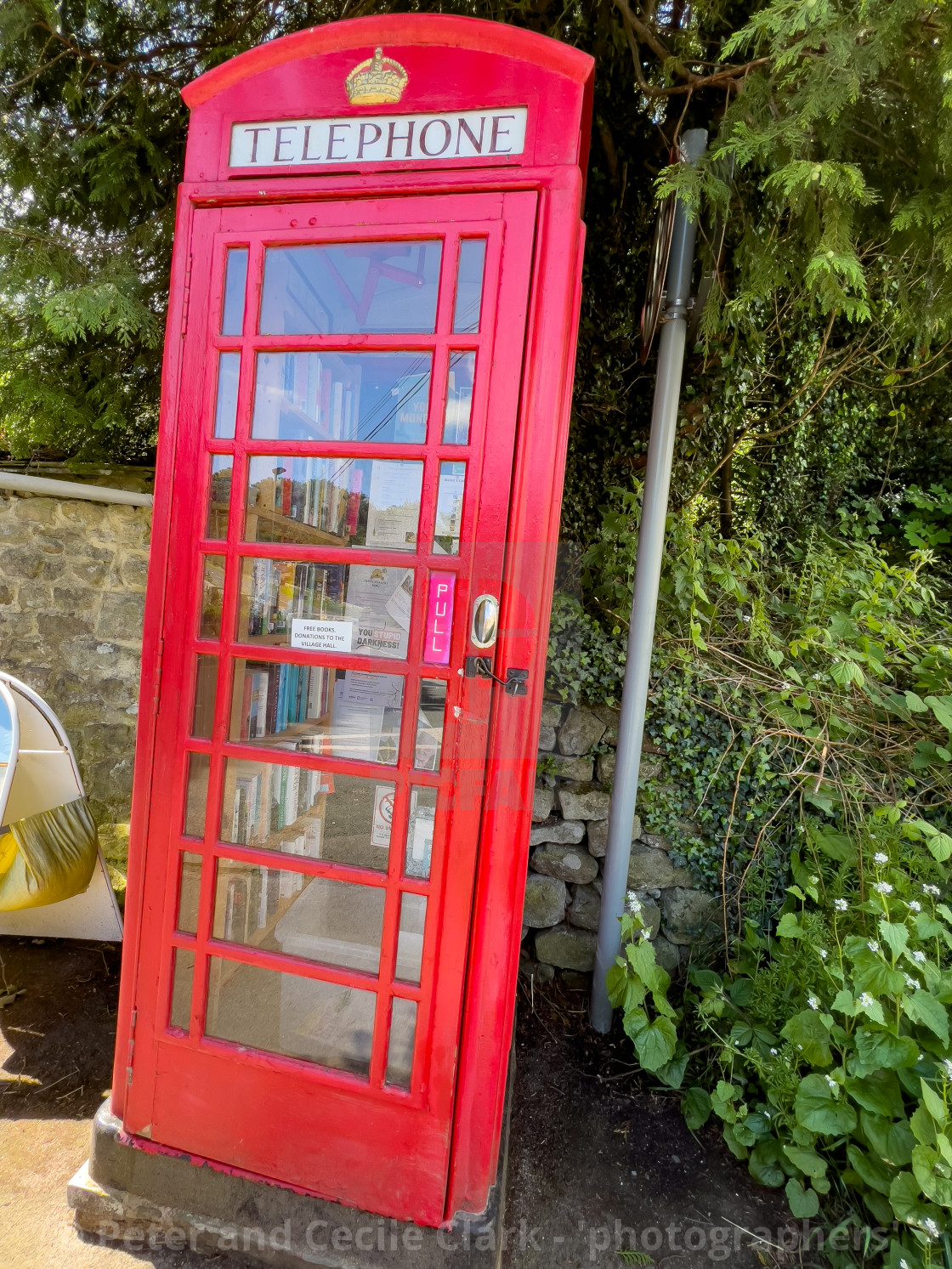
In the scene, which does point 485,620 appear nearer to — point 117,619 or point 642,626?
point 642,626

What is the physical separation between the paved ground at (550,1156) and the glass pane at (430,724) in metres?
1.41

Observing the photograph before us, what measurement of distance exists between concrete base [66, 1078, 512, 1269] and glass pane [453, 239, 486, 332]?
2273 millimetres

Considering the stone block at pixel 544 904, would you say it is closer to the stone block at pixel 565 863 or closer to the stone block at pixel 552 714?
the stone block at pixel 565 863

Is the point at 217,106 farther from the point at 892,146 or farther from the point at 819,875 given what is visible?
the point at 819,875

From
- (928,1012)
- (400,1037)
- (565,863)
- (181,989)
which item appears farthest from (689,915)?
(181,989)

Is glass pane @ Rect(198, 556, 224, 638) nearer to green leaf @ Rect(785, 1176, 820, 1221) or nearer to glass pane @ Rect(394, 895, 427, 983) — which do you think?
glass pane @ Rect(394, 895, 427, 983)

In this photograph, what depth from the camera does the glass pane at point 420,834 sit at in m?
1.74

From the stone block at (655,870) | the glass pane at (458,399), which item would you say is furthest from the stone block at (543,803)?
the glass pane at (458,399)

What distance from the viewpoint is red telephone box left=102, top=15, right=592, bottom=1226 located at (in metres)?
1.66

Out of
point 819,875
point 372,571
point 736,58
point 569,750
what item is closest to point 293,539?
point 372,571

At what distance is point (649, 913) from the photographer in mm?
2664

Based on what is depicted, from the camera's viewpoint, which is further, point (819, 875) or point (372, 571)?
point (819, 875)

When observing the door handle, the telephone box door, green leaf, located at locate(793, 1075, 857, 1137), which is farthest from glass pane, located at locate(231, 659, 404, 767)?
green leaf, located at locate(793, 1075, 857, 1137)

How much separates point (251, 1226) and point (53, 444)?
384 cm
